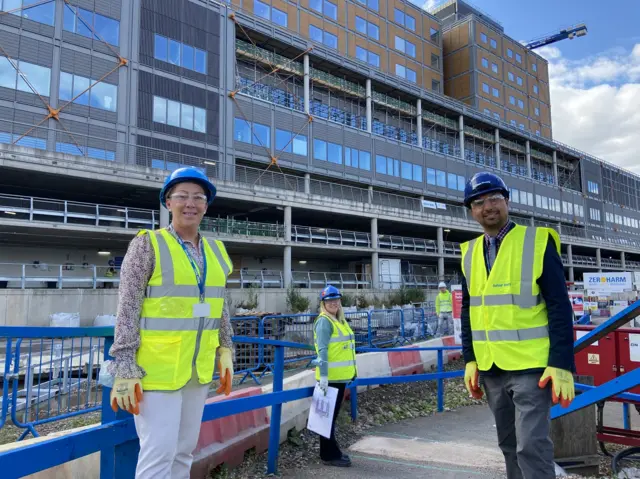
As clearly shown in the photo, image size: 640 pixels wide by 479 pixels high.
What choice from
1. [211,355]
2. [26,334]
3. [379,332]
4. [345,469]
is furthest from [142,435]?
[379,332]

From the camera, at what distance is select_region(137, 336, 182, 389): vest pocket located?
2.43 meters

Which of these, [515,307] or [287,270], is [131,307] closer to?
[515,307]

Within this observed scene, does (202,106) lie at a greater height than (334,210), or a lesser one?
greater

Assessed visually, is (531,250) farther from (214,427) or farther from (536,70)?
(536,70)

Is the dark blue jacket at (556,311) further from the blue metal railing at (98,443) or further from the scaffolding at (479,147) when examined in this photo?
the scaffolding at (479,147)

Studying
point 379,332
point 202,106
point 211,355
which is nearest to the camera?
point 211,355

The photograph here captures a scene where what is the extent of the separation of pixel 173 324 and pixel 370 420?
17.5 ft

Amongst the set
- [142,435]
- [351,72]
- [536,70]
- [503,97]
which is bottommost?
[142,435]

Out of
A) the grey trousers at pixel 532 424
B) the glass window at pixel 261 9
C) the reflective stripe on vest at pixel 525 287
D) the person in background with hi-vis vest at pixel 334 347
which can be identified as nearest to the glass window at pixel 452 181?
the glass window at pixel 261 9

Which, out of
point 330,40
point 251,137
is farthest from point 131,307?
point 330,40

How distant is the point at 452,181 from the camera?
1854 inches

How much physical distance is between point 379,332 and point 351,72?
30658 mm

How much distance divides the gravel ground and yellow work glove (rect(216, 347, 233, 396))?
1808 millimetres

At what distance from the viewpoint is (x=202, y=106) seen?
102 feet
